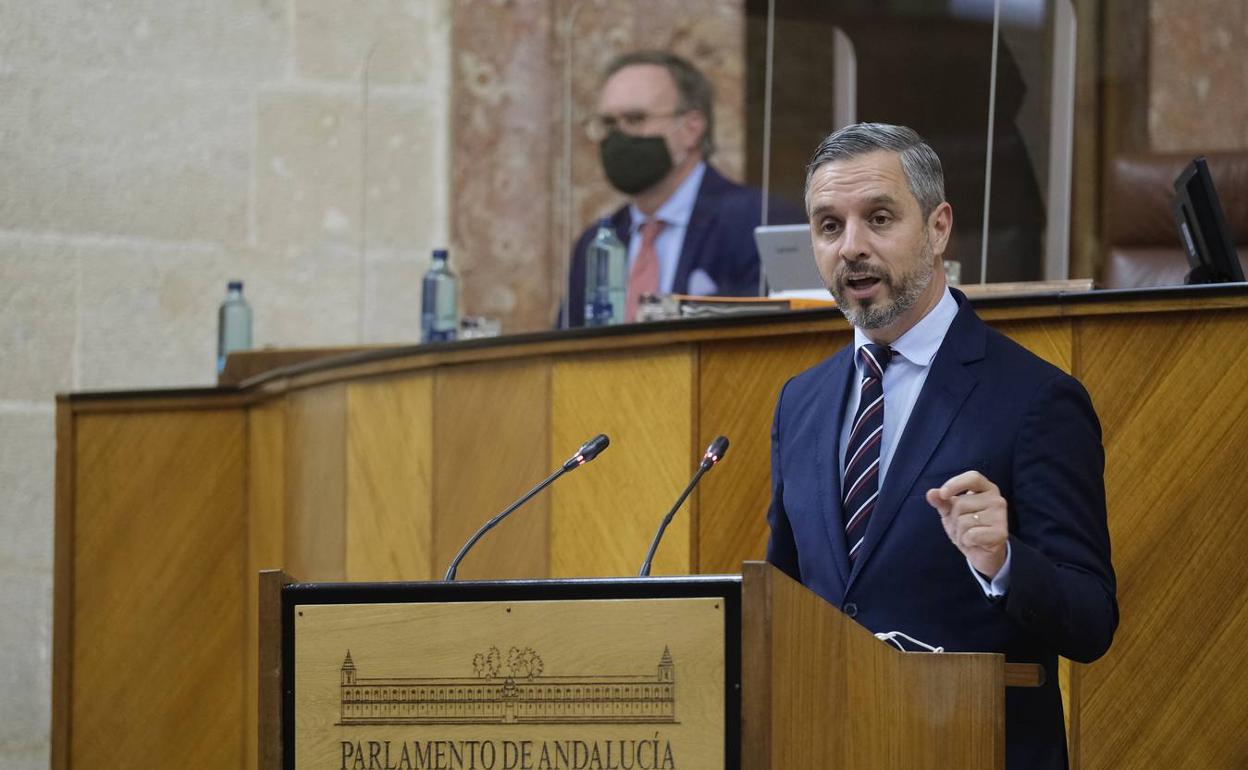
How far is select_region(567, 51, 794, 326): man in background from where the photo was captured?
5441 millimetres

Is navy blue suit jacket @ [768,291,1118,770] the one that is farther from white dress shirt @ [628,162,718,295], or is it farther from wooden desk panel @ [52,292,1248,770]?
white dress shirt @ [628,162,718,295]

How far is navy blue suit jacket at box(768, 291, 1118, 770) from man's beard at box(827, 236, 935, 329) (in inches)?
2.8

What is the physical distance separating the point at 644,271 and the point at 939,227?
320 cm

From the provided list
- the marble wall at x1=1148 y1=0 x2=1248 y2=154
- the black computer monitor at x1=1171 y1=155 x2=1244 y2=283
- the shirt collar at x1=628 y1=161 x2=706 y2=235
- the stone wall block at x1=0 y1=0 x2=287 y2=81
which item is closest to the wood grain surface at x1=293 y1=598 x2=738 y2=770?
the black computer monitor at x1=1171 y1=155 x2=1244 y2=283

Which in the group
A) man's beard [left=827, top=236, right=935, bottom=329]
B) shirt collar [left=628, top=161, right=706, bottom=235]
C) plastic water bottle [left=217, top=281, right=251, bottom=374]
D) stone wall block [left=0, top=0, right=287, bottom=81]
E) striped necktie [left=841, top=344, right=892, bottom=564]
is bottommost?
striped necktie [left=841, top=344, right=892, bottom=564]

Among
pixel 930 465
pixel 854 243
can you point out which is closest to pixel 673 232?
pixel 854 243

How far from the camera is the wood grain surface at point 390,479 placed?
3957mm

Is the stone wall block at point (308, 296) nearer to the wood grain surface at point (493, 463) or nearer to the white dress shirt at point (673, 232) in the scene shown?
the white dress shirt at point (673, 232)

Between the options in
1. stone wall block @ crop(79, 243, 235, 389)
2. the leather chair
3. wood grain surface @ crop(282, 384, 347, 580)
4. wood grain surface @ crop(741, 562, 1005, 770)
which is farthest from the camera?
stone wall block @ crop(79, 243, 235, 389)

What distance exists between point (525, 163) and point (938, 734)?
4778mm

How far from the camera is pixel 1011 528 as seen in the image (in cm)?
217

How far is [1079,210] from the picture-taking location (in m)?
5.96

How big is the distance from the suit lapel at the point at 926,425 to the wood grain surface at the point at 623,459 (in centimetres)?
112

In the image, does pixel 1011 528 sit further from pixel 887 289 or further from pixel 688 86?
pixel 688 86
